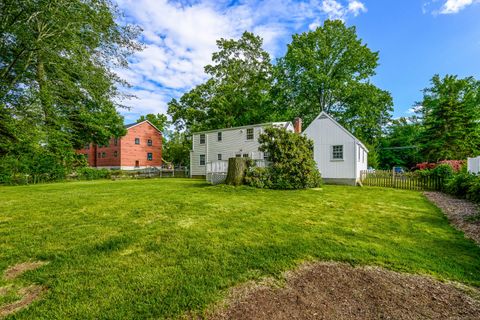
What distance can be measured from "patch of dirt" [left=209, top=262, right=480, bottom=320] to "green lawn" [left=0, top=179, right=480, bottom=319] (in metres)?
0.28

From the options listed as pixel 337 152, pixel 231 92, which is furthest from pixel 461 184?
→ pixel 231 92

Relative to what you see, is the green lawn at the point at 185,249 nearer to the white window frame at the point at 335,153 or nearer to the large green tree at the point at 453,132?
the white window frame at the point at 335,153

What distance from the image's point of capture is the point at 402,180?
527 inches

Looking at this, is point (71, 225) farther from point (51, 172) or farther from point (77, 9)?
point (51, 172)

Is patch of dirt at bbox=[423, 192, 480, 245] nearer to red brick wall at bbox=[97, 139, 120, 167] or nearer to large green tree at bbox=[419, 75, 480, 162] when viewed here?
large green tree at bbox=[419, 75, 480, 162]

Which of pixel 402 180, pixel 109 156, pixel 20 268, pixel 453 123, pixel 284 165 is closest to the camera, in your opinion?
pixel 20 268

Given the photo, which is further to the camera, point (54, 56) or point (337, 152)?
point (337, 152)

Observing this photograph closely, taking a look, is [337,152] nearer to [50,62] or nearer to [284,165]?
[284,165]

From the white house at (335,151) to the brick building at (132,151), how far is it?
27216mm

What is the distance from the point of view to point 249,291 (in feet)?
8.55

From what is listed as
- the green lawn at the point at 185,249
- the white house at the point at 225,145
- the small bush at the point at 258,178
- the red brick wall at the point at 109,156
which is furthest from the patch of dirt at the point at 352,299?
the red brick wall at the point at 109,156

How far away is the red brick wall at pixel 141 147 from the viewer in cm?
3266

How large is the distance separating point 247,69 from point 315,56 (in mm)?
9616

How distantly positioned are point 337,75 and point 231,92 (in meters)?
12.6
